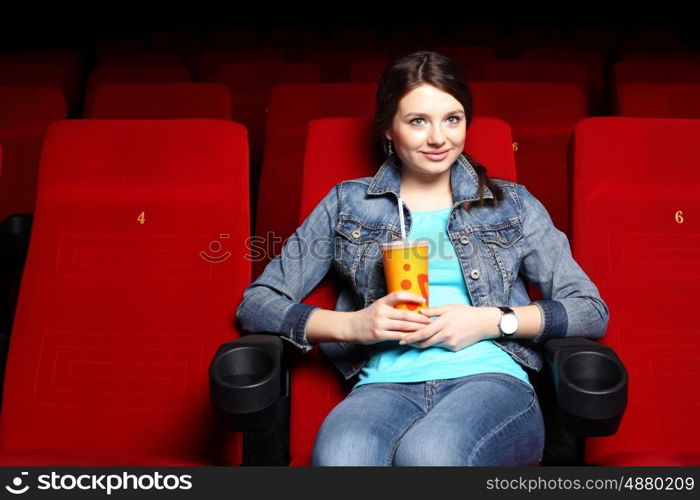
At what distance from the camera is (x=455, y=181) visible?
98cm

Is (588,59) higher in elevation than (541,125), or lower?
higher

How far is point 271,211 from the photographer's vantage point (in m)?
1.45

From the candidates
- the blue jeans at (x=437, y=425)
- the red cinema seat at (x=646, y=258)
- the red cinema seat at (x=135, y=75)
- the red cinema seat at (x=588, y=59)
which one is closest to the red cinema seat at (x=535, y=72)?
the red cinema seat at (x=588, y=59)

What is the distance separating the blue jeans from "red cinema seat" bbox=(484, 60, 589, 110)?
131 centimetres

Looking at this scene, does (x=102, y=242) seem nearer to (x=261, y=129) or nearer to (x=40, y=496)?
(x=40, y=496)

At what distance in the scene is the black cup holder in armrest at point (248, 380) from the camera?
0.78 m

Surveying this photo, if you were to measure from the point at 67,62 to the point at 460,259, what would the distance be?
1885 millimetres

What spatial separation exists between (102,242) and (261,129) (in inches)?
36.6

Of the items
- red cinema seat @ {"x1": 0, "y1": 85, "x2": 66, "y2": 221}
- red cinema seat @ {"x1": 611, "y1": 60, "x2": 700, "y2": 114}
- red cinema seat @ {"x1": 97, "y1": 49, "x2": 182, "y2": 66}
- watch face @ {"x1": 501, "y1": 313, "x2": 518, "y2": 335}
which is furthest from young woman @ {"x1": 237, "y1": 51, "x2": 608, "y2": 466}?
red cinema seat @ {"x1": 97, "y1": 49, "x2": 182, "y2": 66}

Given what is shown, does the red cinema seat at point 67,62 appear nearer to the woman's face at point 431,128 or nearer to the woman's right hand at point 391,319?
→ the woman's face at point 431,128

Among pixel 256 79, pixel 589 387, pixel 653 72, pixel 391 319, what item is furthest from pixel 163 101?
pixel 653 72

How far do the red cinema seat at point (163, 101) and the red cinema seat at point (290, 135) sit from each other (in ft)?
0.53

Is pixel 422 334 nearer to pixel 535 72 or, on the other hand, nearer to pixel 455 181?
pixel 455 181

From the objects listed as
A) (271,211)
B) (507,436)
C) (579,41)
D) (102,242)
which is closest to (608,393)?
(507,436)
